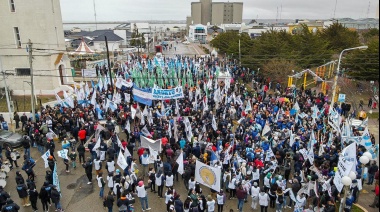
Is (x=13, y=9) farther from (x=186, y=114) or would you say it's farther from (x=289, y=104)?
(x=289, y=104)

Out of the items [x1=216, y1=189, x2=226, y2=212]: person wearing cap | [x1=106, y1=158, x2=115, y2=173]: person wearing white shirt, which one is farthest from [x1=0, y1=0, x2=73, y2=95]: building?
[x1=216, y1=189, x2=226, y2=212]: person wearing cap

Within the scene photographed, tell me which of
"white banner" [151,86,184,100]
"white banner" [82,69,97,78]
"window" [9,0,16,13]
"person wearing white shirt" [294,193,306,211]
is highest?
"window" [9,0,16,13]

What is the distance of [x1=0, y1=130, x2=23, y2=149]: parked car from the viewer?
1750cm

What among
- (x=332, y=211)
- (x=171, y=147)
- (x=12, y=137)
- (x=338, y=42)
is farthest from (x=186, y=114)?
(x=338, y=42)

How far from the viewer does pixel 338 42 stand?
46344 millimetres

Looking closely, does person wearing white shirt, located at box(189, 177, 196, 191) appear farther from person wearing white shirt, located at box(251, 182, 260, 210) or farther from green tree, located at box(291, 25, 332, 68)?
green tree, located at box(291, 25, 332, 68)

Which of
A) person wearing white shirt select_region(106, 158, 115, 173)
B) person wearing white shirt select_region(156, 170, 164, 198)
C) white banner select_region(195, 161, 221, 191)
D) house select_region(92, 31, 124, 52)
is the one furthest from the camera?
house select_region(92, 31, 124, 52)

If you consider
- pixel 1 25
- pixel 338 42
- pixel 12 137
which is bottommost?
pixel 12 137

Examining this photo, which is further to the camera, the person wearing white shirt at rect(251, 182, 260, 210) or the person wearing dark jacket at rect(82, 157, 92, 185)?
the person wearing dark jacket at rect(82, 157, 92, 185)

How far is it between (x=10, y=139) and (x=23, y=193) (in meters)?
7.04

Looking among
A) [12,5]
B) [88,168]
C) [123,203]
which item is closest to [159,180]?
[123,203]

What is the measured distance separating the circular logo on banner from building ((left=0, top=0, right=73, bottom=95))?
21.0m

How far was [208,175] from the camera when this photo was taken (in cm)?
1214

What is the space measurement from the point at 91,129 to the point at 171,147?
5.09 metres
